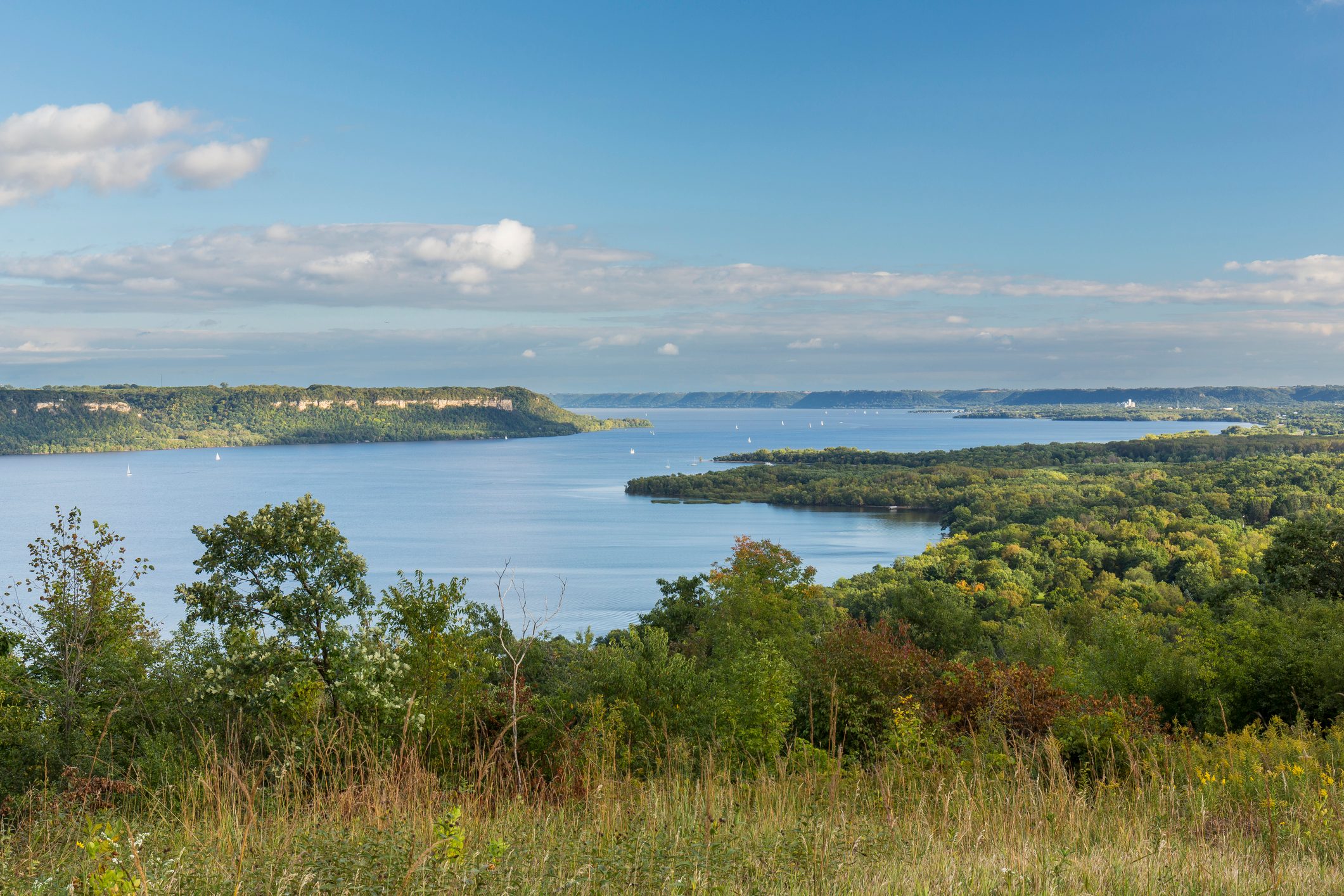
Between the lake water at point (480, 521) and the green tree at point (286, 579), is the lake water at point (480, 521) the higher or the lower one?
the lower one

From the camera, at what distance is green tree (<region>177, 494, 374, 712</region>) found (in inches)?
517

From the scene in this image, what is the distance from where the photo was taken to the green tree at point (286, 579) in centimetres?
1314

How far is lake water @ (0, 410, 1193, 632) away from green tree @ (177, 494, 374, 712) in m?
33.6

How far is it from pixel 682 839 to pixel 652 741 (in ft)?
16.8

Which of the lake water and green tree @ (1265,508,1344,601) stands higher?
green tree @ (1265,508,1344,601)

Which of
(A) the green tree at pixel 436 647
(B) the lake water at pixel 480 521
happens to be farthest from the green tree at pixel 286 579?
(B) the lake water at pixel 480 521

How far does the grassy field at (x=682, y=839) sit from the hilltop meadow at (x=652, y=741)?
0.07 ft

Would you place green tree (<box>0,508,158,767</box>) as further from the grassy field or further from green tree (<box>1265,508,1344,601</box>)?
green tree (<box>1265,508,1344,601</box>)

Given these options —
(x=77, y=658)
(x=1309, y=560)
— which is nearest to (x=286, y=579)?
(x=77, y=658)

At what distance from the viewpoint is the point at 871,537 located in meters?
88.6

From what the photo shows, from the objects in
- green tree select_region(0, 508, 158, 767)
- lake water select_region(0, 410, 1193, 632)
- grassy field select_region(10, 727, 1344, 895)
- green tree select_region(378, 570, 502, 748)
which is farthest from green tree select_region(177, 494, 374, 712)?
lake water select_region(0, 410, 1193, 632)

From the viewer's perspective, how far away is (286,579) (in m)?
14.0

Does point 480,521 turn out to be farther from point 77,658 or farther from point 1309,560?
point 77,658

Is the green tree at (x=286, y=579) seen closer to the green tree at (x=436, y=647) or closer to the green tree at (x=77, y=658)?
the green tree at (x=436, y=647)
